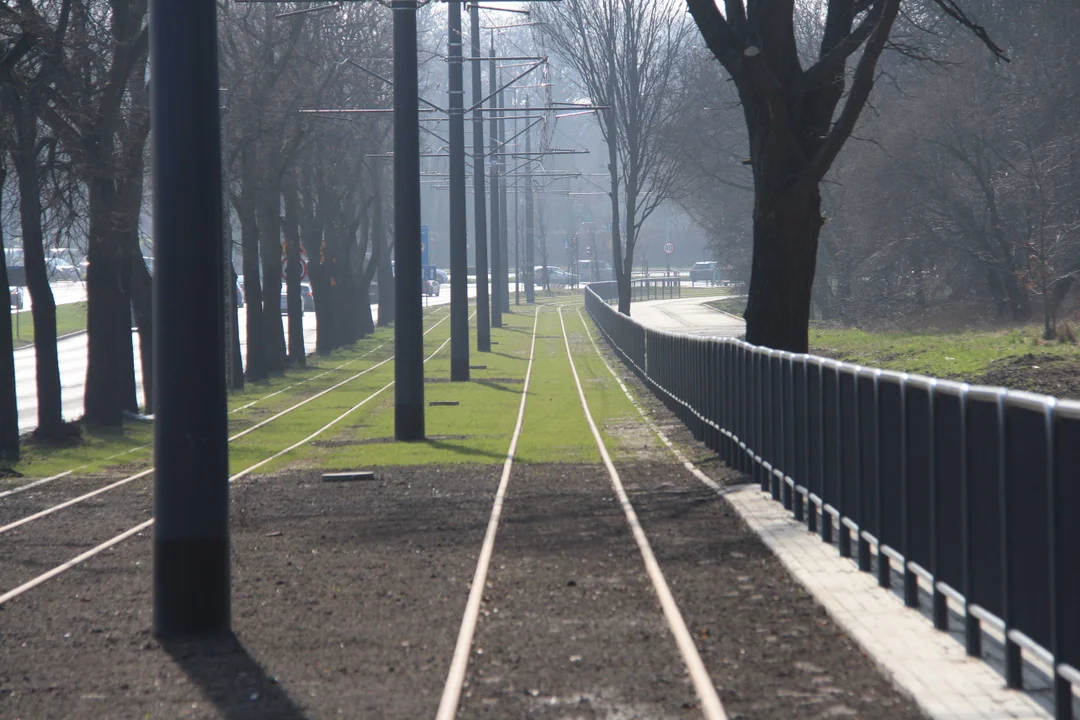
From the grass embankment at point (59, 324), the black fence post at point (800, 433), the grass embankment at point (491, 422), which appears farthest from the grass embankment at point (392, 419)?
the grass embankment at point (59, 324)

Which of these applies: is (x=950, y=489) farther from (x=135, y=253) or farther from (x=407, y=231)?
(x=135, y=253)

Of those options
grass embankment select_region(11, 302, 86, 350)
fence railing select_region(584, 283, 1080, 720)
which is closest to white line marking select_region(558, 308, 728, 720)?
fence railing select_region(584, 283, 1080, 720)

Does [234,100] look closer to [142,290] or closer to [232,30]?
[232,30]

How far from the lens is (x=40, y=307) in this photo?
21.1 metres

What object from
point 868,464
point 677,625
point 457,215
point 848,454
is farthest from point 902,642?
point 457,215

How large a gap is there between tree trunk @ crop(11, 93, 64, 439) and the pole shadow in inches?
572

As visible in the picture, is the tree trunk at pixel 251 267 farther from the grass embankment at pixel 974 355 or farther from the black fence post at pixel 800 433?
the black fence post at pixel 800 433

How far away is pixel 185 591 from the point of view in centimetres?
743

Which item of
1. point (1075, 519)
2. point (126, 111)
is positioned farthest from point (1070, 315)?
point (1075, 519)

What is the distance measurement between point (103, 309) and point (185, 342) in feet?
54.1

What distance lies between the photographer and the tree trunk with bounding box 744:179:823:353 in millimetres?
16031

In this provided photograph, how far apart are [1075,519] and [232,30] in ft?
106

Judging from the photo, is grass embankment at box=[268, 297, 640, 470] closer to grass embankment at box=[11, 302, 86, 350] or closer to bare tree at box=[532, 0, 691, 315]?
bare tree at box=[532, 0, 691, 315]

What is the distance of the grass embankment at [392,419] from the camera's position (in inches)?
696
